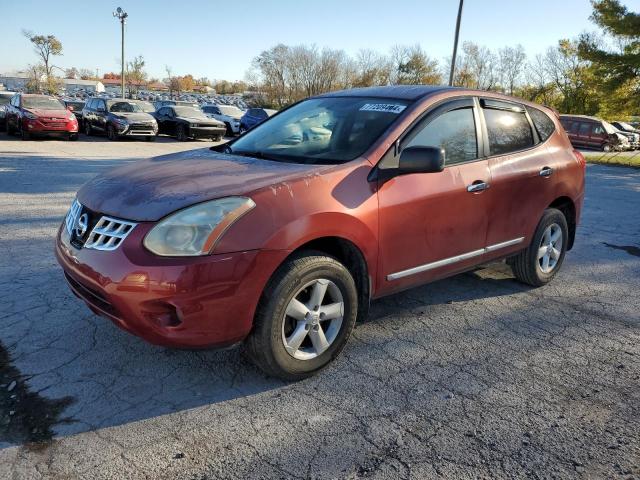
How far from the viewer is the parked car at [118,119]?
18.5m

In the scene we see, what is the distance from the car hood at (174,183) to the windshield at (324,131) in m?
0.24

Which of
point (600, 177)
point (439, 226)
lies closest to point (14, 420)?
point (439, 226)

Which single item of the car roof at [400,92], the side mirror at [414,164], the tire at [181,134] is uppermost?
the car roof at [400,92]

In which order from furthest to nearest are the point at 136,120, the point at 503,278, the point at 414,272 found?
1. the point at 136,120
2. the point at 503,278
3. the point at 414,272

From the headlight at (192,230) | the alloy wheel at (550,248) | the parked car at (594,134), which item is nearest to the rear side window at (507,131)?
the alloy wheel at (550,248)

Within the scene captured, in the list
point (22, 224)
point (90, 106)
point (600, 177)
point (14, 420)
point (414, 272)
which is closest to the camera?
point (14, 420)

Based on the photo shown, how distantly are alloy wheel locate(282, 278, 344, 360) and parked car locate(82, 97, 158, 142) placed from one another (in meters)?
17.4

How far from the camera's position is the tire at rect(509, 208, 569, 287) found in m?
4.46

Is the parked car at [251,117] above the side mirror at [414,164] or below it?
above

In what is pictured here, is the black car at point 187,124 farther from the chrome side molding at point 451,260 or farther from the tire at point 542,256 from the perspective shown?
the chrome side molding at point 451,260

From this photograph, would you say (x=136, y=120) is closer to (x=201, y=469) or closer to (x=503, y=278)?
(x=503, y=278)

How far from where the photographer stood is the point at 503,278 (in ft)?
16.2

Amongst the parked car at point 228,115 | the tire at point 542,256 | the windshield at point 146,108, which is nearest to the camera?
the tire at point 542,256

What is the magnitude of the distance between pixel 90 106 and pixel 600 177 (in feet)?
60.0
